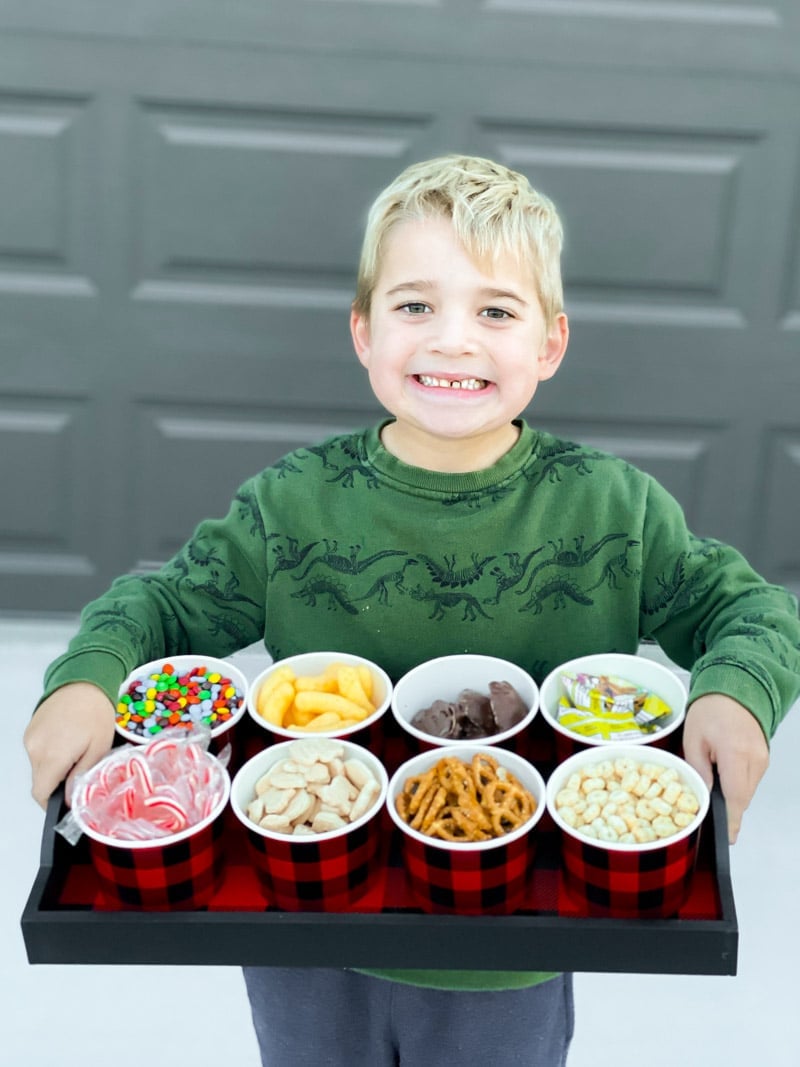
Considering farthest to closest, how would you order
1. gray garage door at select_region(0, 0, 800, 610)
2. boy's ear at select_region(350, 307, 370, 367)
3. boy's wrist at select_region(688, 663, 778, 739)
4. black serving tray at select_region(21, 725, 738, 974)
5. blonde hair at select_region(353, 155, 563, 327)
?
1. gray garage door at select_region(0, 0, 800, 610)
2. boy's ear at select_region(350, 307, 370, 367)
3. blonde hair at select_region(353, 155, 563, 327)
4. boy's wrist at select_region(688, 663, 778, 739)
5. black serving tray at select_region(21, 725, 738, 974)

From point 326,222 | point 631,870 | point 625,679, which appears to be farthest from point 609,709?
point 326,222

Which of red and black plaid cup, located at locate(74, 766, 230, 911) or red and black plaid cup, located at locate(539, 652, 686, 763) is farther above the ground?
red and black plaid cup, located at locate(539, 652, 686, 763)

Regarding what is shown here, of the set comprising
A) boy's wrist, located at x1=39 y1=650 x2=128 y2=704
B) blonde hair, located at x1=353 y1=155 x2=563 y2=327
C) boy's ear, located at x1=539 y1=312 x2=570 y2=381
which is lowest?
boy's wrist, located at x1=39 y1=650 x2=128 y2=704

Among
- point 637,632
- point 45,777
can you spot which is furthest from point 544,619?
point 45,777

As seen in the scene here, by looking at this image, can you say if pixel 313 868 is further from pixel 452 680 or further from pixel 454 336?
pixel 454 336

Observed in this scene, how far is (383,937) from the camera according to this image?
0.91 metres

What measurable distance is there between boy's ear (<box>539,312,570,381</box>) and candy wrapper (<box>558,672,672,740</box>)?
326mm

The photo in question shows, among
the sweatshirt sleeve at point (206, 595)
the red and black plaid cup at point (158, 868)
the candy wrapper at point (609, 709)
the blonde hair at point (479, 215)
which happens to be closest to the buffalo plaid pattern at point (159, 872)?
the red and black plaid cup at point (158, 868)

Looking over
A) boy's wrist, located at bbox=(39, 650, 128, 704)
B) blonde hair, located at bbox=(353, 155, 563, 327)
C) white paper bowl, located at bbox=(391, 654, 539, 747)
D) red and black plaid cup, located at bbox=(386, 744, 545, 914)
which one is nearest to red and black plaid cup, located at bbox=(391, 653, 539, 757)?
white paper bowl, located at bbox=(391, 654, 539, 747)

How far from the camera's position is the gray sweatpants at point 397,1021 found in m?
1.22

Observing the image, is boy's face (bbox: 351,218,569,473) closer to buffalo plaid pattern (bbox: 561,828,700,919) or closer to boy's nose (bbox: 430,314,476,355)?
boy's nose (bbox: 430,314,476,355)

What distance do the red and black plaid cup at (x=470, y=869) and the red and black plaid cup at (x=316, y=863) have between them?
0.03 m

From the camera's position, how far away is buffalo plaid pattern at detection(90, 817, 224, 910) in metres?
0.90

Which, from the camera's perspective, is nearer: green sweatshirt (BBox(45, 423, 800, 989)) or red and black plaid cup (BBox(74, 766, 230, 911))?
red and black plaid cup (BBox(74, 766, 230, 911))
